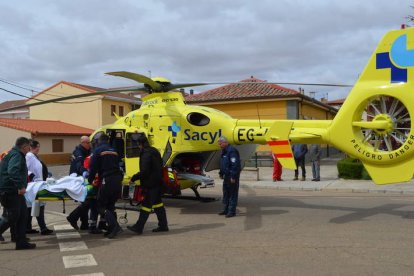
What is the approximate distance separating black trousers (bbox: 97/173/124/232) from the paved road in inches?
15.0

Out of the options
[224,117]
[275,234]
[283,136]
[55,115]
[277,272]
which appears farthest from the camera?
[55,115]

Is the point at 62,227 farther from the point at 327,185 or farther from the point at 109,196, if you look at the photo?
the point at 327,185

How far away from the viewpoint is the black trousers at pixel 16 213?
23.5 ft

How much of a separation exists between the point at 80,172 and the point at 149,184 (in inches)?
69.9

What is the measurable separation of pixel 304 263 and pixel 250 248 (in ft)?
3.78

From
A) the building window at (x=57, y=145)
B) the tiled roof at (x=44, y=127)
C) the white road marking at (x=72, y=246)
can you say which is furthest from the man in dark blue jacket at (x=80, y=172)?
the building window at (x=57, y=145)

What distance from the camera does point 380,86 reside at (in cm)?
838

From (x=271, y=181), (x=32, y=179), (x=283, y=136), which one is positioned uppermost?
(x=283, y=136)

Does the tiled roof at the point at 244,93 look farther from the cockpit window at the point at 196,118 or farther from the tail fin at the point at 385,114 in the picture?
the tail fin at the point at 385,114

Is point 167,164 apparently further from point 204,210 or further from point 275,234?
point 275,234

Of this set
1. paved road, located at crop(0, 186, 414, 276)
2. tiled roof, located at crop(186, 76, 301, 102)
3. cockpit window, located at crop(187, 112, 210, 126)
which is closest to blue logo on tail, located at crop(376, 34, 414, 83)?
paved road, located at crop(0, 186, 414, 276)

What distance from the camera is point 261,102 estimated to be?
25656 mm

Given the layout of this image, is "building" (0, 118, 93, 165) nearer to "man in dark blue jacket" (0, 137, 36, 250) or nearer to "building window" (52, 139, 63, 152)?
"building window" (52, 139, 63, 152)

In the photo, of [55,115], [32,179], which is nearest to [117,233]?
[32,179]
